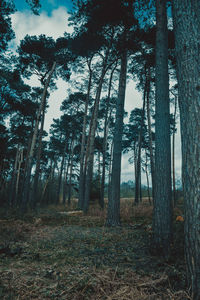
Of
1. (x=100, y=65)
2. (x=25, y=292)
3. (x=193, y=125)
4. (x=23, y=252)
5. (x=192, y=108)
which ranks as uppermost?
(x=100, y=65)

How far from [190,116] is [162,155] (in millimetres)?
2087

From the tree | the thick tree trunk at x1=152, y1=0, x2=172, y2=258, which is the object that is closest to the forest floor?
the thick tree trunk at x1=152, y1=0, x2=172, y2=258

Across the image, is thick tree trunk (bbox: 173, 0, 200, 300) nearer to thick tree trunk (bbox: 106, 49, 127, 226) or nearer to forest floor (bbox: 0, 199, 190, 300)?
forest floor (bbox: 0, 199, 190, 300)

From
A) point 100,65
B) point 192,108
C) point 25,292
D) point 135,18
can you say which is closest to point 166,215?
point 192,108

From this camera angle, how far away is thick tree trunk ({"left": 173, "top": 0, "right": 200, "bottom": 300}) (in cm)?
185

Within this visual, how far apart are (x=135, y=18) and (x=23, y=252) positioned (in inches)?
345

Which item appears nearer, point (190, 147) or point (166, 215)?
point (190, 147)

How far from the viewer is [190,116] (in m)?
2.06

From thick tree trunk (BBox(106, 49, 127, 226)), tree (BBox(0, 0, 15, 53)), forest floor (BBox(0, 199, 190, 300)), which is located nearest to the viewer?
forest floor (BBox(0, 199, 190, 300))

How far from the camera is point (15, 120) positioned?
17.5 metres

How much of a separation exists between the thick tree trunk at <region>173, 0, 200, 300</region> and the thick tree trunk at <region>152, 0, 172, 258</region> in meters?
1.66

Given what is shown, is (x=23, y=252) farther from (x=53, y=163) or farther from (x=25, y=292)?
(x=53, y=163)

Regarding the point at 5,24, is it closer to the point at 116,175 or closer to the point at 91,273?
the point at 116,175

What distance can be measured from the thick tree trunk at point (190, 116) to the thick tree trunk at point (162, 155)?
166cm
